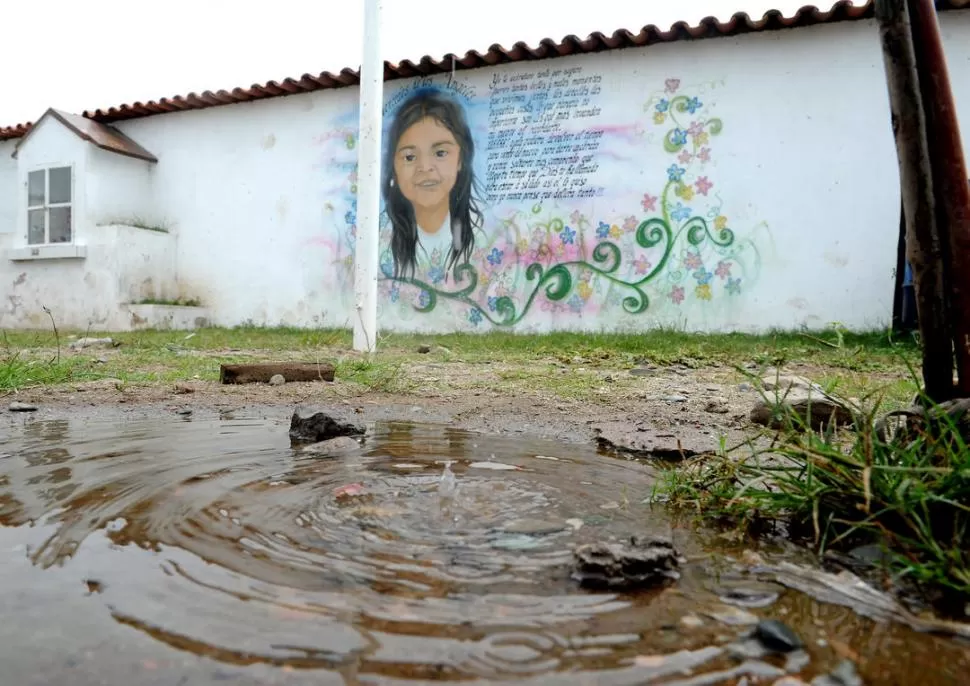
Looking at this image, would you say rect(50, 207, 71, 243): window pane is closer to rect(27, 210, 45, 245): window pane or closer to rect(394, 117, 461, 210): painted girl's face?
rect(27, 210, 45, 245): window pane

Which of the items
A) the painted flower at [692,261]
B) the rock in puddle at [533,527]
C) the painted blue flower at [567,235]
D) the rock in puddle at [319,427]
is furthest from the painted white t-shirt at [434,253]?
the rock in puddle at [533,527]

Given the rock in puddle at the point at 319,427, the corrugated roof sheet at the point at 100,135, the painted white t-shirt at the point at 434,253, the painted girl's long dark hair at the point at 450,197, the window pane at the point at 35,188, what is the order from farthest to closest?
the window pane at the point at 35,188
the corrugated roof sheet at the point at 100,135
the painted white t-shirt at the point at 434,253
the painted girl's long dark hair at the point at 450,197
the rock in puddle at the point at 319,427

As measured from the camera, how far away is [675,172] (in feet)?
23.7

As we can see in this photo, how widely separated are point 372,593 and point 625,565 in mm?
420

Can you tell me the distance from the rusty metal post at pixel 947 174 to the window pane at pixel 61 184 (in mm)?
10629

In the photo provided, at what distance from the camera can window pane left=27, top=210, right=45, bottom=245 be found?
32.6 ft

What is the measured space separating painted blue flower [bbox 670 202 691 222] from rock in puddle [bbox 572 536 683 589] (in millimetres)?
6423

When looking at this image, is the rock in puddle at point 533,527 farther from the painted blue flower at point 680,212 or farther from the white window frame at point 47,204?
the white window frame at point 47,204

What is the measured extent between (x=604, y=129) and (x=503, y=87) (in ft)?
4.40

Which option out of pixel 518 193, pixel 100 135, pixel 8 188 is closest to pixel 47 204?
pixel 100 135

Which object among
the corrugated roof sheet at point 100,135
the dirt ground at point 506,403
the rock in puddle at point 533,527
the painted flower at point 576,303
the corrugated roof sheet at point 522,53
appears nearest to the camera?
the rock in puddle at point 533,527

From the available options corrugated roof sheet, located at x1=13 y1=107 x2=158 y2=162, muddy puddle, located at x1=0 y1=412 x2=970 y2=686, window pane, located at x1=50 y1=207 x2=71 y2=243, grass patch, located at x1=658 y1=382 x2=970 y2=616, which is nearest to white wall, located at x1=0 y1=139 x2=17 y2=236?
corrugated roof sheet, located at x1=13 y1=107 x2=158 y2=162

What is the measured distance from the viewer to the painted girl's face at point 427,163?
8242 mm

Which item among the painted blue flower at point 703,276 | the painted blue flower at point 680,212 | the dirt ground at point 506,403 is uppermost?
the painted blue flower at point 680,212
